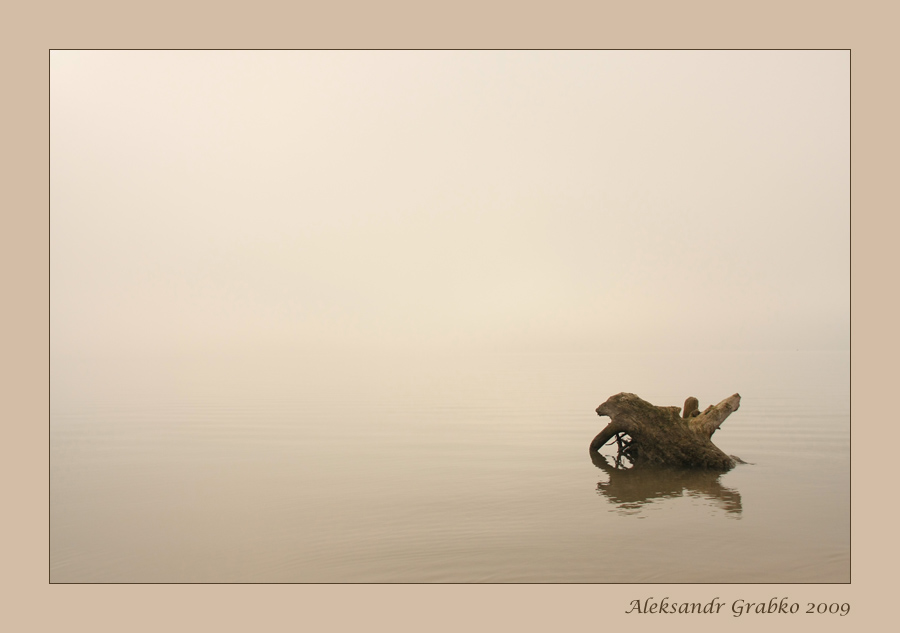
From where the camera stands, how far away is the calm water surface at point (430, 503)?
947cm

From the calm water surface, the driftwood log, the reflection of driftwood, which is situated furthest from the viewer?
the driftwood log

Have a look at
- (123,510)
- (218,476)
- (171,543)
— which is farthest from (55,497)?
(171,543)

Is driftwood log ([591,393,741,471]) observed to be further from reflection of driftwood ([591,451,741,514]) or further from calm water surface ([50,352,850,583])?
calm water surface ([50,352,850,583])

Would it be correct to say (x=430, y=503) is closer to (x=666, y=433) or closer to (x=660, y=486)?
(x=660, y=486)

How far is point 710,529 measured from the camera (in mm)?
10836

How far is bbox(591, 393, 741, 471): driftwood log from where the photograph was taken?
15773 mm

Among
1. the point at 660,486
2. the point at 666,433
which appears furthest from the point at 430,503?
the point at 666,433

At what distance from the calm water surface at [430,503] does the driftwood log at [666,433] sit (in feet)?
1.98

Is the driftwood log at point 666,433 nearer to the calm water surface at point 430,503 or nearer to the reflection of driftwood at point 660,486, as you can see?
the reflection of driftwood at point 660,486

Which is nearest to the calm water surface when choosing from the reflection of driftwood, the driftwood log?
the reflection of driftwood

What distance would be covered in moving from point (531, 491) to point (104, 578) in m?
7.98

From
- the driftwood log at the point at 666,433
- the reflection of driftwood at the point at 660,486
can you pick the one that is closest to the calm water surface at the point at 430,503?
the reflection of driftwood at the point at 660,486

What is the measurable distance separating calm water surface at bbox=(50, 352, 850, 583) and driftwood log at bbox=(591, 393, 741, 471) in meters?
0.60
